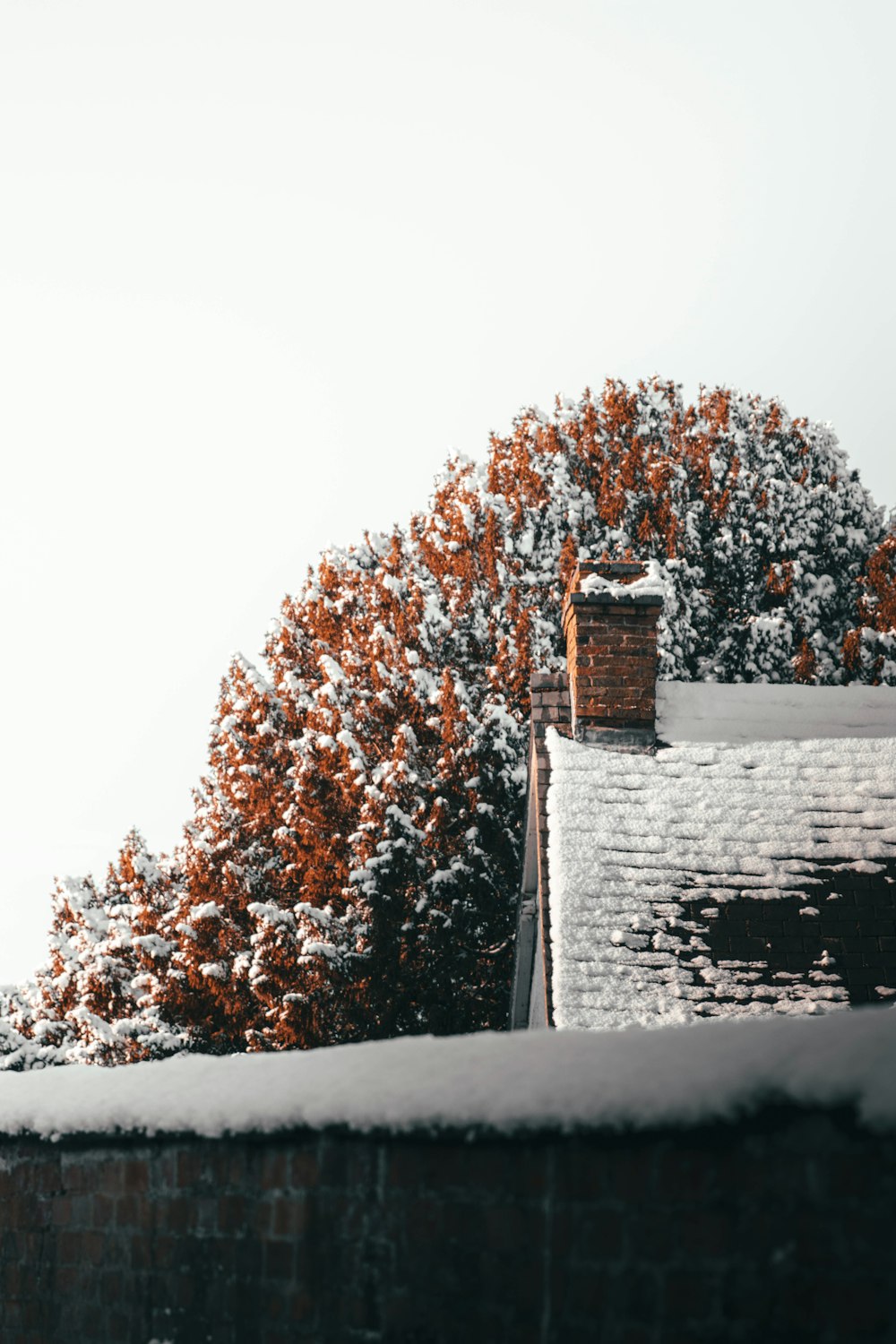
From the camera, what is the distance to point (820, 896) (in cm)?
923

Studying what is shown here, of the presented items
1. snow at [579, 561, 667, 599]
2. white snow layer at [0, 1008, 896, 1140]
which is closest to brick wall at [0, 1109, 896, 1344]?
white snow layer at [0, 1008, 896, 1140]

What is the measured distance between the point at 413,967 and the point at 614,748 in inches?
376

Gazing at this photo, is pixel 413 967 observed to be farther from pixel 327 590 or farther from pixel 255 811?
pixel 327 590

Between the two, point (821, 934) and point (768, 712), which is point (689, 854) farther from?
point (768, 712)

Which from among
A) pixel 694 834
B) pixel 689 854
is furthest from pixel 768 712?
pixel 689 854

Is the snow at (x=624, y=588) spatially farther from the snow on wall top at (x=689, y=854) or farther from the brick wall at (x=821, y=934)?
the brick wall at (x=821, y=934)

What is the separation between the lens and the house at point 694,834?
8.61 m

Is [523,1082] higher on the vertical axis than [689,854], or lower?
lower

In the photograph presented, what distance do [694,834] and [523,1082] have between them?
694 cm

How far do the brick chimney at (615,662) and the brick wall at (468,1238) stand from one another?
7099 millimetres

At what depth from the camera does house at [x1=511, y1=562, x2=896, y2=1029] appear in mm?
8609

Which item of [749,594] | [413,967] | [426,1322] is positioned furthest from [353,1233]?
[749,594]

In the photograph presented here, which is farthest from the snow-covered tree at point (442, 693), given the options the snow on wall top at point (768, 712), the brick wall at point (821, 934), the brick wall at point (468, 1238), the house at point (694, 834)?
the brick wall at point (468, 1238)

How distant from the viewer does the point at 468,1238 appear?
3.08 metres
